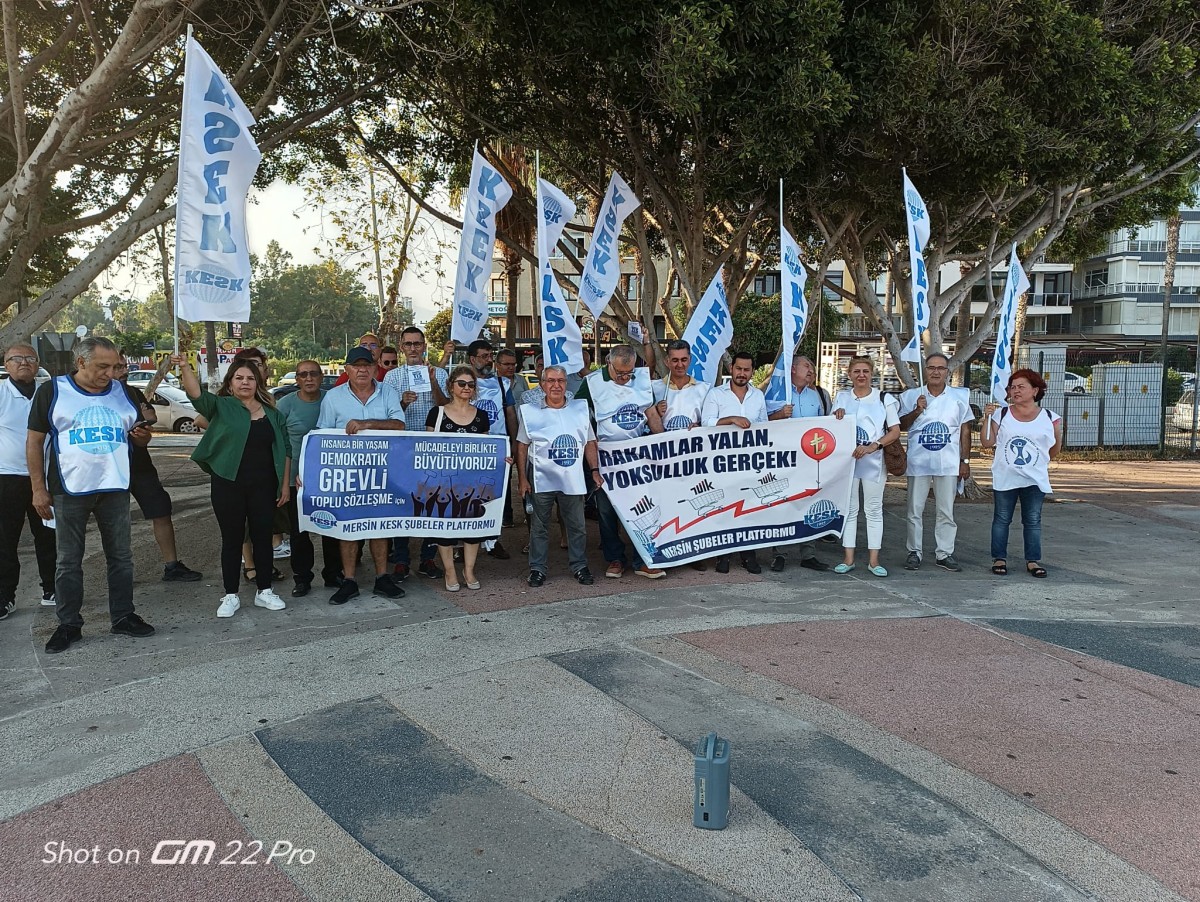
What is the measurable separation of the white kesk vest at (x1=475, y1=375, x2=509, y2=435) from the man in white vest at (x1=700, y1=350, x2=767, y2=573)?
70.9 inches

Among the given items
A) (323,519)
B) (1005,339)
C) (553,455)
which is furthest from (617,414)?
(1005,339)

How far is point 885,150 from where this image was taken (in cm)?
1107

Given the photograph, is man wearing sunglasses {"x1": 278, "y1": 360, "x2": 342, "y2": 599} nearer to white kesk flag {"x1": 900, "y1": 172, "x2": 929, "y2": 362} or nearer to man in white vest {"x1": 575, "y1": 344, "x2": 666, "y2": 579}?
man in white vest {"x1": 575, "y1": 344, "x2": 666, "y2": 579}

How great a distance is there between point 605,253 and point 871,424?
3.43 metres

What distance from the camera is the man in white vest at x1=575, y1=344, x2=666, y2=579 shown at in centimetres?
750

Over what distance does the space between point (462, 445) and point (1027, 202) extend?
1206 centimetres

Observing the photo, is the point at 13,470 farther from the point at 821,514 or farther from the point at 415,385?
the point at 821,514

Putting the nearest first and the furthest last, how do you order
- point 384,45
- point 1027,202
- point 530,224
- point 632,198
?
1. point 632,198
2. point 384,45
3. point 1027,202
4. point 530,224

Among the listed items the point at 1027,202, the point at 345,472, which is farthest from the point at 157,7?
the point at 1027,202

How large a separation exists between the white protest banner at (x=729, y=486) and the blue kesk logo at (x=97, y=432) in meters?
3.57

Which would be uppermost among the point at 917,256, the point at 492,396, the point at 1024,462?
the point at 917,256

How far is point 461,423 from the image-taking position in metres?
7.21

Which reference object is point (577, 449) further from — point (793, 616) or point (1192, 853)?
point (1192, 853)

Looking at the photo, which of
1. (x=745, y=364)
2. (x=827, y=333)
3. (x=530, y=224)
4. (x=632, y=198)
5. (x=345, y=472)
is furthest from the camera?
(x=827, y=333)
